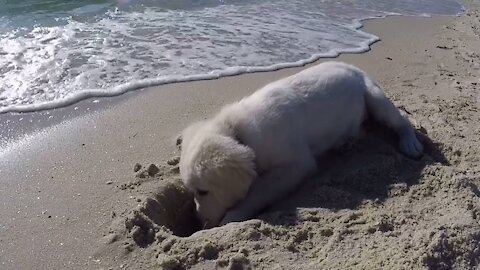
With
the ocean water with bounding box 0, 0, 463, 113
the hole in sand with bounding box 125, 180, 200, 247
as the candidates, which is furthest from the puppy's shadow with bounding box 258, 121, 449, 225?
the ocean water with bounding box 0, 0, 463, 113

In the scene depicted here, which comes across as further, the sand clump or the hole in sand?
the hole in sand

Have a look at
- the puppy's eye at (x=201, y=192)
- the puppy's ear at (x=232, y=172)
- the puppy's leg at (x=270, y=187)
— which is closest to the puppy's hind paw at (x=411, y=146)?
the puppy's leg at (x=270, y=187)

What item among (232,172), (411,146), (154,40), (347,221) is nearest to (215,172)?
(232,172)

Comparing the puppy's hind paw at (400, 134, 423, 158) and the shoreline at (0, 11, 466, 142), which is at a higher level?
the puppy's hind paw at (400, 134, 423, 158)

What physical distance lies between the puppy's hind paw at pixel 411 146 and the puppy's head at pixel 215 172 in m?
1.26

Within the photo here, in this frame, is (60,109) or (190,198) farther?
(60,109)

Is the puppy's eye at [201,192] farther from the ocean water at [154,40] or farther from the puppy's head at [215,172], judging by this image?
the ocean water at [154,40]

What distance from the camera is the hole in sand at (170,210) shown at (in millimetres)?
3641

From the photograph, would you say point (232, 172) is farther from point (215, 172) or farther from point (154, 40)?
point (154, 40)

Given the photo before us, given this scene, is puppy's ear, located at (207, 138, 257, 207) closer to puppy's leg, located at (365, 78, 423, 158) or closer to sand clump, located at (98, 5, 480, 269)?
sand clump, located at (98, 5, 480, 269)

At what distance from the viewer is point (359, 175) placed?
159 inches

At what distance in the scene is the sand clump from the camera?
3.12 meters

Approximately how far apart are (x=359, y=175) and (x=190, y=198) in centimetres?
111

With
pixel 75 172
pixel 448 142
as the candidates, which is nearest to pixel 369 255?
pixel 448 142
